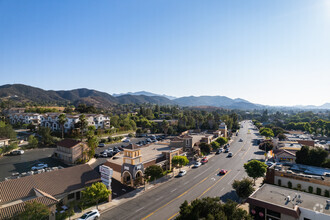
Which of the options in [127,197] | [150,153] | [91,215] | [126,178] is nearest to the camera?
[91,215]

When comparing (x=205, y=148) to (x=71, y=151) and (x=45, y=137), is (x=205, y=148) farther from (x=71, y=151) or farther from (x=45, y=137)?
(x=45, y=137)

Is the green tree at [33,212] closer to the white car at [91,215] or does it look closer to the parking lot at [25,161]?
the white car at [91,215]

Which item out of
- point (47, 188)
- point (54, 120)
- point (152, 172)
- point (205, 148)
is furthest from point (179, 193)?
point (54, 120)

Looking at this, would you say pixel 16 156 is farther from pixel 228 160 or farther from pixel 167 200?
pixel 228 160

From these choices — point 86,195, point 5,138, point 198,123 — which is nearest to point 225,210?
point 86,195

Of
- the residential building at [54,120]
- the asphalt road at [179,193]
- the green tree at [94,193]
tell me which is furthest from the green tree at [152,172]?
the residential building at [54,120]

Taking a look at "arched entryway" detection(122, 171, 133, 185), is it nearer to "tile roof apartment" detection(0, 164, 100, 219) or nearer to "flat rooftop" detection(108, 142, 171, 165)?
"flat rooftop" detection(108, 142, 171, 165)
